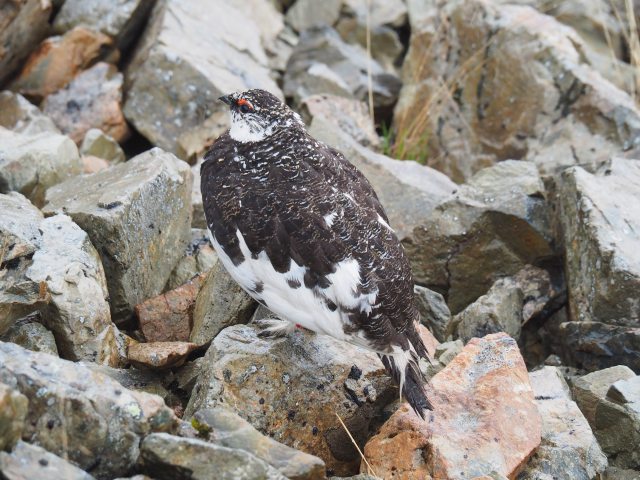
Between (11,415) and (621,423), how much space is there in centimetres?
292

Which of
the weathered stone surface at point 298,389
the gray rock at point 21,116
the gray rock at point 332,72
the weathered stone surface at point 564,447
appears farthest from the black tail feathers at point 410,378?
the gray rock at point 332,72

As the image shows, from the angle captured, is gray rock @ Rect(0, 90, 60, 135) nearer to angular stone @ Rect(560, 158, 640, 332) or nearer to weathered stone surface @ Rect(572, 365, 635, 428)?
angular stone @ Rect(560, 158, 640, 332)

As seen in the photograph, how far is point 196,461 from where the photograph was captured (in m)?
3.05

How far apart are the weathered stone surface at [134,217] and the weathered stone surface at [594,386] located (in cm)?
240

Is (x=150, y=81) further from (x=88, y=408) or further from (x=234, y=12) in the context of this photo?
(x=88, y=408)

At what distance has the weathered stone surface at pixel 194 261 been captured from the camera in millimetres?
5239

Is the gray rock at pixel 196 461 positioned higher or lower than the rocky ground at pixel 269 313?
higher

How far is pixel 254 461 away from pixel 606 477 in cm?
200

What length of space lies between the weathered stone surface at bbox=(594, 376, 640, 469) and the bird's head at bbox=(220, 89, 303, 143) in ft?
6.89

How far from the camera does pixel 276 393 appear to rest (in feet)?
13.7

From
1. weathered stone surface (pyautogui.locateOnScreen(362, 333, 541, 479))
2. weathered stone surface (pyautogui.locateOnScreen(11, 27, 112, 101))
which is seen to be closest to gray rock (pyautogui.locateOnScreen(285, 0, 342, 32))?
weathered stone surface (pyautogui.locateOnScreen(11, 27, 112, 101))

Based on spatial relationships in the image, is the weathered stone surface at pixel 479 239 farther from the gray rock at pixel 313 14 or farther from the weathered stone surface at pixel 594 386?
the gray rock at pixel 313 14

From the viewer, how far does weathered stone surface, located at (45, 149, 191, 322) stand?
4.64 m

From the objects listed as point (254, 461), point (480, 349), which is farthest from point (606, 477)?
point (254, 461)
